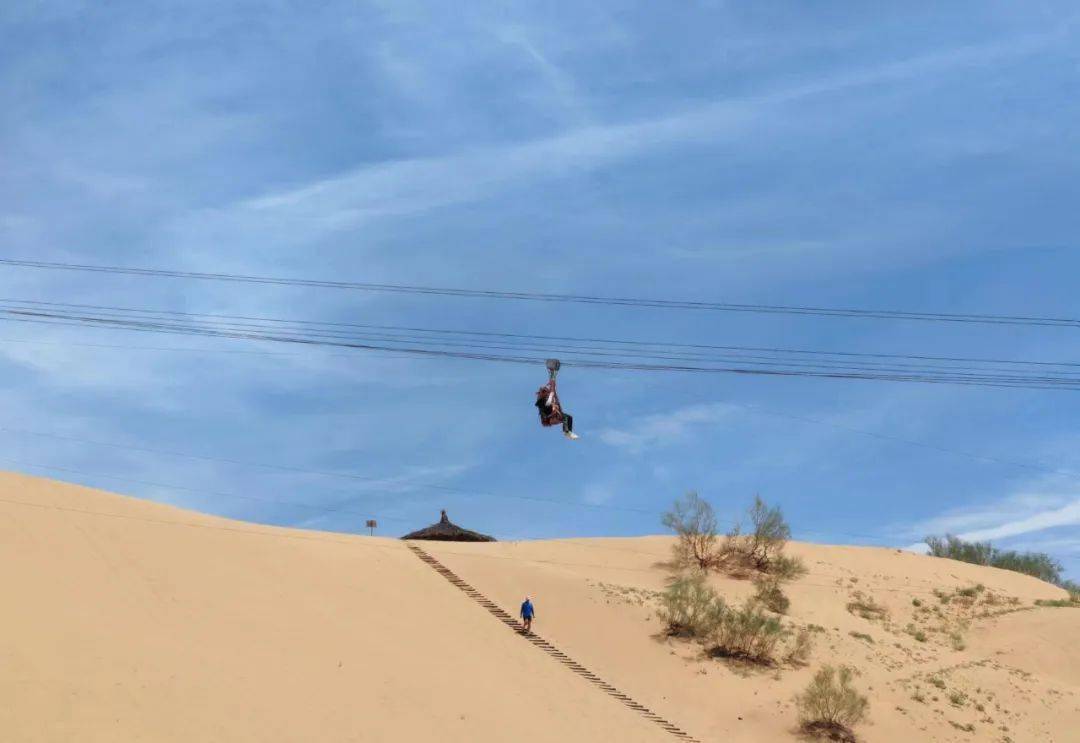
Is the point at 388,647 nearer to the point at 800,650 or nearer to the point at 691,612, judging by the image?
the point at 691,612

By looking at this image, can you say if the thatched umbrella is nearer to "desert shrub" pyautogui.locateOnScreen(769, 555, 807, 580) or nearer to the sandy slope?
the sandy slope

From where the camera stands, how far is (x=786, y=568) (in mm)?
54062

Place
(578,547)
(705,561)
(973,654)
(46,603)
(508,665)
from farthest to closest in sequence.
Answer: (578,547) → (705,561) → (973,654) → (508,665) → (46,603)

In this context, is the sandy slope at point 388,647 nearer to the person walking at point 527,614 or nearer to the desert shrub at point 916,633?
the desert shrub at point 916,633

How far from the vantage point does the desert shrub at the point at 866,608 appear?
50469 mm

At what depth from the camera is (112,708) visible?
82.6ft

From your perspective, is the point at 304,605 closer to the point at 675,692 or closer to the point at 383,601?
the point at 383,601

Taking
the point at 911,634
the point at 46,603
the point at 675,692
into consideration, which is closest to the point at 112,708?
the point at 46,603

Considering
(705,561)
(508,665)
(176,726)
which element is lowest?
(176,726)

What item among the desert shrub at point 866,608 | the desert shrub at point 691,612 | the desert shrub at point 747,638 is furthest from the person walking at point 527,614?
the desert shrub at point 866,608

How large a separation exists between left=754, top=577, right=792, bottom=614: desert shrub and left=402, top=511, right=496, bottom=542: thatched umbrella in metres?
15.9

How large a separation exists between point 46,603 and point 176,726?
681cm

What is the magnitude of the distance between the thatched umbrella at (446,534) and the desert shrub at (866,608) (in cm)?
1898

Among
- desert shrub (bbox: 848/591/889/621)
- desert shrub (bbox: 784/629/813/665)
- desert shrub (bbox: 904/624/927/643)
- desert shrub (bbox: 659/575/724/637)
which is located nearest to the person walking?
desert shrub (bbox: 659/575/724/637)
